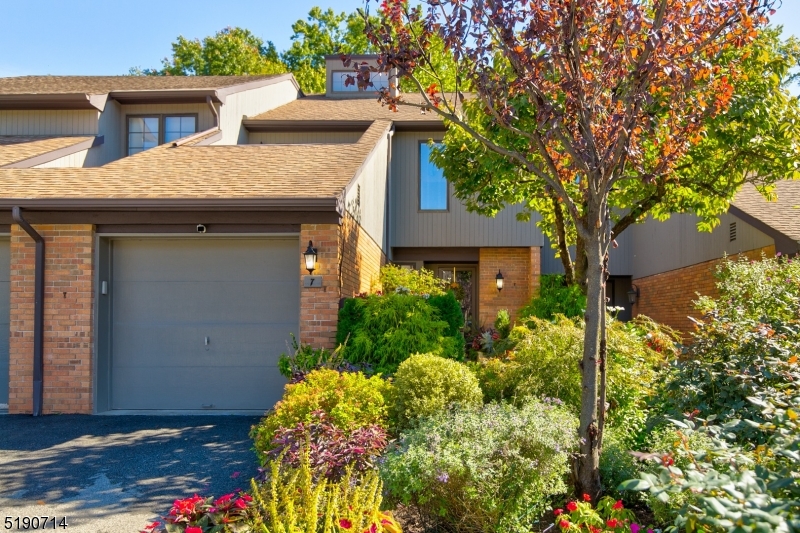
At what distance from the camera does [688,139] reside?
233 inches

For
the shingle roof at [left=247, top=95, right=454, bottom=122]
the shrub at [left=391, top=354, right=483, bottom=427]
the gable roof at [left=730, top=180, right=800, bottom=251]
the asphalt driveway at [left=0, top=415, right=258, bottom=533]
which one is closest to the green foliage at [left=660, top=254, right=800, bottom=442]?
the shrub at [left=391, top=354, right=483, bottom=427]

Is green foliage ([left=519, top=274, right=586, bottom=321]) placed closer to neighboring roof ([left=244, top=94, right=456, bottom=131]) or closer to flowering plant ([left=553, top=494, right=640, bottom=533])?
neighboring roof ([left=244, top=94, right=456, bottom=131])

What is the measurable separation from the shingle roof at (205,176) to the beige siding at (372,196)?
1.02 feet

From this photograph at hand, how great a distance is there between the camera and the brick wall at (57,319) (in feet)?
29.8

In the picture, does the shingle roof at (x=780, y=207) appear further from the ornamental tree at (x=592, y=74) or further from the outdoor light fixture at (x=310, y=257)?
the outdoor light fixture at (x=310, y=257)

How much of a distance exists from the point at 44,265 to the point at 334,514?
6909mm

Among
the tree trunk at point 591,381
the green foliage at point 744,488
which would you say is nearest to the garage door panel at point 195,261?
the tree trunk at point 591,381

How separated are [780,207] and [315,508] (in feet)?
38.9

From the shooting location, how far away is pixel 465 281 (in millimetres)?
16312

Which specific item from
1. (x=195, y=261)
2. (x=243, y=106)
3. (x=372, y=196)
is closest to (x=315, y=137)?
(x=243, y=106)

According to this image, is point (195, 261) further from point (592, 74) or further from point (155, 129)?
point (155, 129)

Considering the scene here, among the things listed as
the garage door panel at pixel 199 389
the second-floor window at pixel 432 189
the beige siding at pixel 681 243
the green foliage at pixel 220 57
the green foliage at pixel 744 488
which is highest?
the green foliage at pixel 220 57

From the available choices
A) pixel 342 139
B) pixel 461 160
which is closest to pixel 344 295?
pixel 461 160

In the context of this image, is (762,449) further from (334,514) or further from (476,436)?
(334,514)
